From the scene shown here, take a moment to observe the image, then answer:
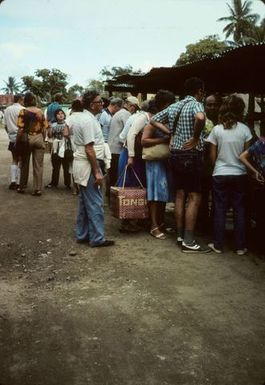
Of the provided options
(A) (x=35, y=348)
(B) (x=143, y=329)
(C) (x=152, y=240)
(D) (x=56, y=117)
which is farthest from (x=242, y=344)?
(D) (x=56, y=117)

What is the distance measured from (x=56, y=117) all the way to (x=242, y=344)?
7.23 metres

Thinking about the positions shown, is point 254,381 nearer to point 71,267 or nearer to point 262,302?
point 262,302

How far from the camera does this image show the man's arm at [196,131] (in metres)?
5.04

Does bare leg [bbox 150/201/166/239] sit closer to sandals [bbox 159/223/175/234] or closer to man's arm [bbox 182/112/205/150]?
sandals [bbox 159/223/175/234]

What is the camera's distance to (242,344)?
3.20 m

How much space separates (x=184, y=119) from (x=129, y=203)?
4.68ft

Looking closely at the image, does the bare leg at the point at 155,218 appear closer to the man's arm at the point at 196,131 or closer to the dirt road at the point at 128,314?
the dirt road at the point at 128,314

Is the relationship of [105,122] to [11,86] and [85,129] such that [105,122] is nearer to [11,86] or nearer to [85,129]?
[85,129]

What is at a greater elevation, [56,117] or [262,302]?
[56,117]

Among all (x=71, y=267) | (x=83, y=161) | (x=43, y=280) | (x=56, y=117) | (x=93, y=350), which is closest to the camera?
(x=93, y=350)

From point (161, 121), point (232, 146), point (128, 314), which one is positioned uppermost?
point (161, 121)

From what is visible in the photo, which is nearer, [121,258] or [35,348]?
[35,348]

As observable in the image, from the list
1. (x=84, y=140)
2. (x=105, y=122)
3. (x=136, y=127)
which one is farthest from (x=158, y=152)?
(x=105, y=122)

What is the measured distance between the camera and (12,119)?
926cm
